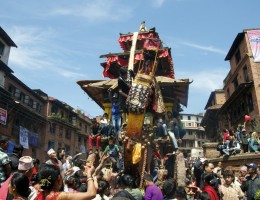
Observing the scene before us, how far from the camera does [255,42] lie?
3397 cm

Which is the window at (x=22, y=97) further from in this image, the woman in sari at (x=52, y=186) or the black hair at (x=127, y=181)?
the woman in sari at (x=52, y=186)

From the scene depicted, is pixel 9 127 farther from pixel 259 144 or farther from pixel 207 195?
pixel 207 195

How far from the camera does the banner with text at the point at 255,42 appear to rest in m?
33.5

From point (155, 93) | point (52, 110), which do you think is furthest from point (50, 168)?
point (52, 110)

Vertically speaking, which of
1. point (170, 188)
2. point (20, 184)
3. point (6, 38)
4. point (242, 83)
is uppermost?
point (6, 38)

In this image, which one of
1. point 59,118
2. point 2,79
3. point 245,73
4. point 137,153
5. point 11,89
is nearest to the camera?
point 137,153

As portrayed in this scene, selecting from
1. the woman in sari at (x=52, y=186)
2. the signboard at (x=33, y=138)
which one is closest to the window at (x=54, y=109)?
the signboard at (x=33, y=138)

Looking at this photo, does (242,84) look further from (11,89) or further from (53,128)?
(53,128)

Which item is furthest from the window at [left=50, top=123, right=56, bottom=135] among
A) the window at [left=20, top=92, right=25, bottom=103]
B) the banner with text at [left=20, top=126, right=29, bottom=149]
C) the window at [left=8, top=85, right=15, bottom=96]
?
the window at [left=8, top=85, right=15, bottom=96]

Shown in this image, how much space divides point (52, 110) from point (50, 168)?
46.1m

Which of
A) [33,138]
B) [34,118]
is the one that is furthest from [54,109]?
[33,138]

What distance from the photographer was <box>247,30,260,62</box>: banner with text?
33.5 metres

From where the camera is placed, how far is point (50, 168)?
142 inches

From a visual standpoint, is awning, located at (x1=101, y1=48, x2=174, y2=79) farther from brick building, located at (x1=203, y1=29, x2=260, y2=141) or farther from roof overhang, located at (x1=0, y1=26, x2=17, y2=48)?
roof overhang, located at (x1=0, y1=26, x2=17, y2=48)
